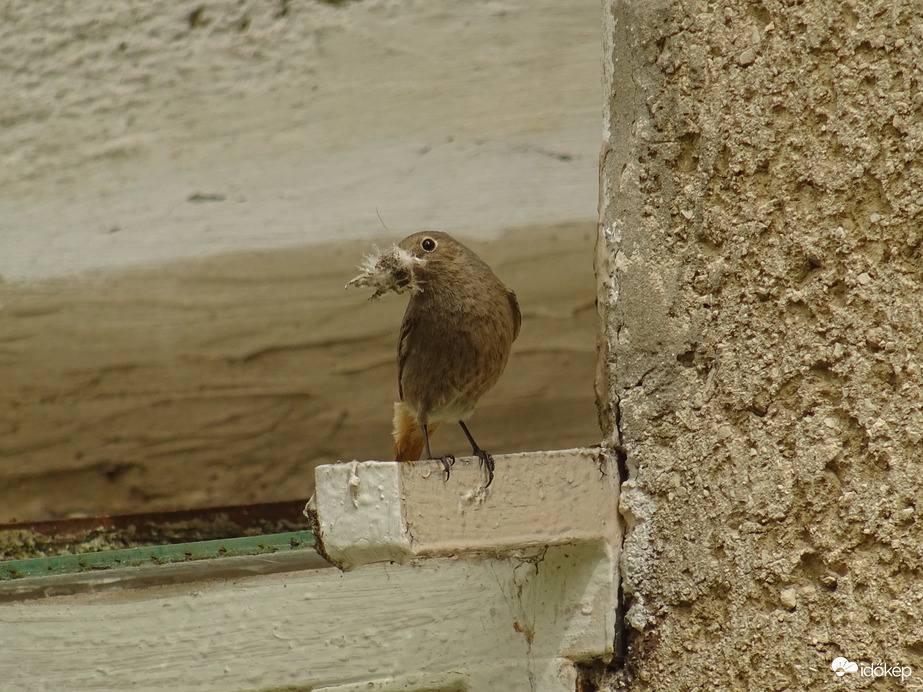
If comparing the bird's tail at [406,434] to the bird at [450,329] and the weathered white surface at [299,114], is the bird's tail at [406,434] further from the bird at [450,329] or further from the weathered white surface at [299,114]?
the weathered white surface at [299,114]

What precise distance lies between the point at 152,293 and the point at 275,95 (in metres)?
0.60

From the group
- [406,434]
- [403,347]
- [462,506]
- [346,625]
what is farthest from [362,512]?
[406,434]

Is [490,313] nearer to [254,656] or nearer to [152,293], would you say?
[152,293]

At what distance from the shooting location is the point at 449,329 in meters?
2.79

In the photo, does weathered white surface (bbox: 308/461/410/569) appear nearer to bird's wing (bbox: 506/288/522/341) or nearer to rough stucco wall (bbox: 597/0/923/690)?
rough stucco wall (bbox: 597/0/923/690)

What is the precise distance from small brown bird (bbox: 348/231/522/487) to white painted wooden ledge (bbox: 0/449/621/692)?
743mm

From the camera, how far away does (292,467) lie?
2523 millimetres

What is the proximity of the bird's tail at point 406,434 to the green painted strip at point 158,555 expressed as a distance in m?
0.73

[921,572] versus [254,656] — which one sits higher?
[921,572]

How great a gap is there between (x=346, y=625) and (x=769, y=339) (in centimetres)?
102

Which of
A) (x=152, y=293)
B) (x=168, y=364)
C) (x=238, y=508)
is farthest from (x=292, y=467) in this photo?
(x=152, y=293)

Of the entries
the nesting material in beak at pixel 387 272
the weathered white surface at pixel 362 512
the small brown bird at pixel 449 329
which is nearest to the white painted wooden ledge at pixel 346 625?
the weathered white surface at pixel 362 512

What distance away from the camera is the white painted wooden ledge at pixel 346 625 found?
1906 millimetres

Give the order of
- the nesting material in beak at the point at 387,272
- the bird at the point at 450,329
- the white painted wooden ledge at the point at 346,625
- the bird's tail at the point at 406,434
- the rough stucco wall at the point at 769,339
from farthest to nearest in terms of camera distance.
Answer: the bird's tail at the point at 406,434
the bird at the point at 450,329
the nesting material in beak at the point at 387,272
the white painted wooden ledge at the point at 346,625
the rough stucco wall at the point at 769,339
